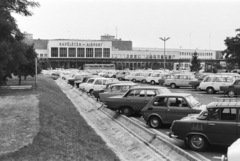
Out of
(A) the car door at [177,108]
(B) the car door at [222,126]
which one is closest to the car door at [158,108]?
→ (A) the car door at [177,108]

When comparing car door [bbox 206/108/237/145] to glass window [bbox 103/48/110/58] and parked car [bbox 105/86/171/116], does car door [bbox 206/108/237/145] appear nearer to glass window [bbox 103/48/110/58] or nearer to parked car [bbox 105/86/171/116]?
parked car [bbox 105/86/171/116]

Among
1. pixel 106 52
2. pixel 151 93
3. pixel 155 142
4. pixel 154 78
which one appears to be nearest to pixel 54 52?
pixel 106 52

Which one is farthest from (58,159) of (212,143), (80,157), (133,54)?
(133,54)

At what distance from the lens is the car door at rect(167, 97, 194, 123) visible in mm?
13461

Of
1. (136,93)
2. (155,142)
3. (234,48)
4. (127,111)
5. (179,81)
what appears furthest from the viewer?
(234,48)

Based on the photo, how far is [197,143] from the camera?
416 inches

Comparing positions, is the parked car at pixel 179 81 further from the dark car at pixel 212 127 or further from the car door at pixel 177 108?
the dark car at pixel 212 127

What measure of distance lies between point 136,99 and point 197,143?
22.7ft

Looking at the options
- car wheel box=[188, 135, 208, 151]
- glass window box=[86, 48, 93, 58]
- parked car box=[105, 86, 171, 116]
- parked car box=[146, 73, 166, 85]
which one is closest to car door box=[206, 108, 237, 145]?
car wheel box=[188, 135, 208, 151]

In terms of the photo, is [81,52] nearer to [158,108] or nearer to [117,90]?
[117,90]

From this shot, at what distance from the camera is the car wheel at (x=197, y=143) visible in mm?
10422

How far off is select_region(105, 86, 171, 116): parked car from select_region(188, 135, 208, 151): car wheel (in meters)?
6.35

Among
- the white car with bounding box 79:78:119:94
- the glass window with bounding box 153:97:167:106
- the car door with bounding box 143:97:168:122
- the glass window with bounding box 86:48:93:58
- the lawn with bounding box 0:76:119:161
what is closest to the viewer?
the lawn with bounding box 0:76:119:161

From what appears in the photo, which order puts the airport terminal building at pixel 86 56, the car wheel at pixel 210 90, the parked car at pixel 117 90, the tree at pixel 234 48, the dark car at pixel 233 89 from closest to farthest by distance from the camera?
the parked car at pixel 117 90
the dark car at pixel 233 89
the car wheel at pixel 210 90
the tree at pixel 234 48
the airport terminal building at pixel 86 56
